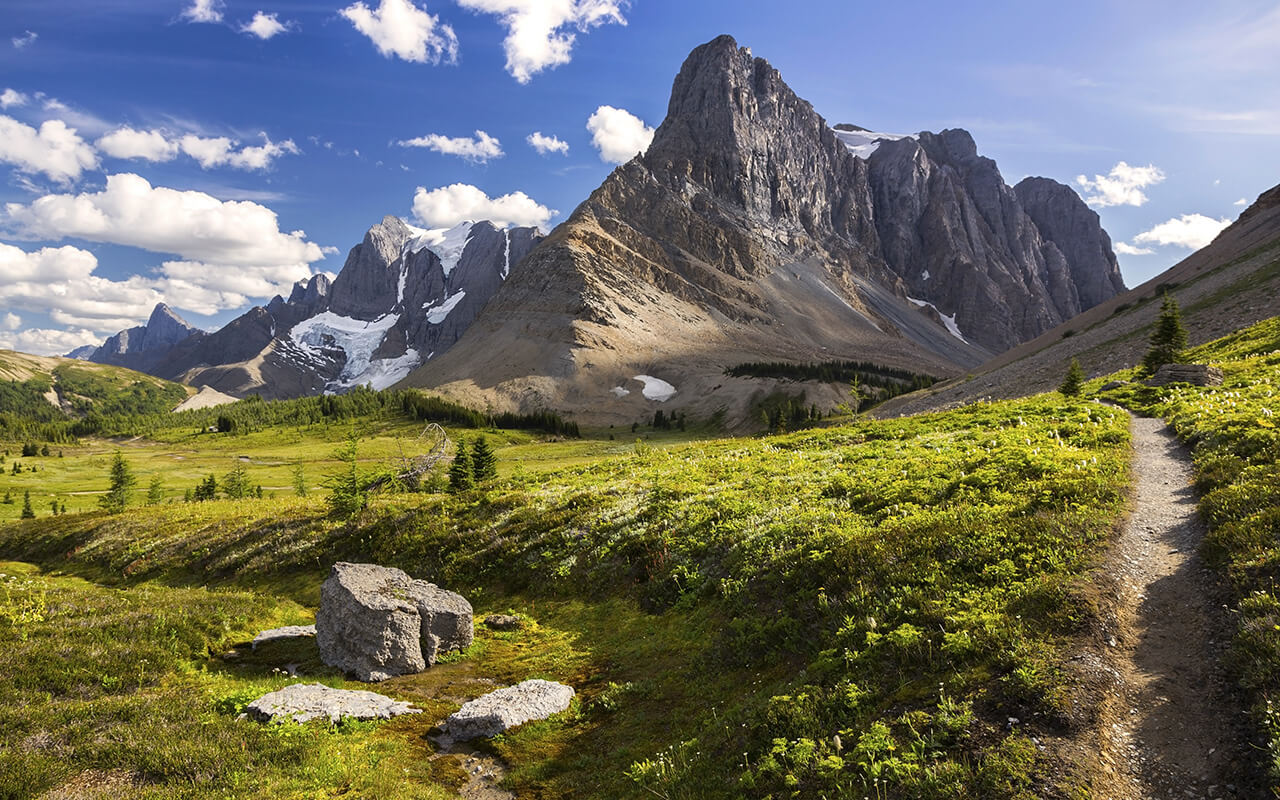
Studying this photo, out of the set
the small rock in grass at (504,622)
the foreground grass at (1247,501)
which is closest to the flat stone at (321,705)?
the small rock in grass at (504,622)

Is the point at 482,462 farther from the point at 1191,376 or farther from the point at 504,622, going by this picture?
the point at 1191,376

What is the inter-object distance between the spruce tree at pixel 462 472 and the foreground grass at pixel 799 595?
16.9 metres

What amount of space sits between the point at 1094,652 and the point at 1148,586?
297 centimetres

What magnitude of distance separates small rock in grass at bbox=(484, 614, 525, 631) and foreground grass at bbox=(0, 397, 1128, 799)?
1.09 m

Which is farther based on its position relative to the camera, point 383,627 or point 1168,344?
point 1168,344

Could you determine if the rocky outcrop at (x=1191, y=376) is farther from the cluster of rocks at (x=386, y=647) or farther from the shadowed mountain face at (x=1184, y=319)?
the cluster of rocks at (x=386, y=647)

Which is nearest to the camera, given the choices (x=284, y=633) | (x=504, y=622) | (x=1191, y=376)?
(x=284, y=633)

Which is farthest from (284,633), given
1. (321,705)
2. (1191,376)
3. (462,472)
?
(1191,376)

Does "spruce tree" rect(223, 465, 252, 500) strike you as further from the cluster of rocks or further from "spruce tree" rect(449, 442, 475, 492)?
the cluster of rocks

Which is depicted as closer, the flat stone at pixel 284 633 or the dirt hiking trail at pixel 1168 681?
the dirt hiking trail at pixel 1168 681

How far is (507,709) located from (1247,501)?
16679 millimetres

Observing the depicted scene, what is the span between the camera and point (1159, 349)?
145 ft

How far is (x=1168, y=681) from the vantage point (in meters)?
8.53

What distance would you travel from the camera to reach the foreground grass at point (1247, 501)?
7637mm
